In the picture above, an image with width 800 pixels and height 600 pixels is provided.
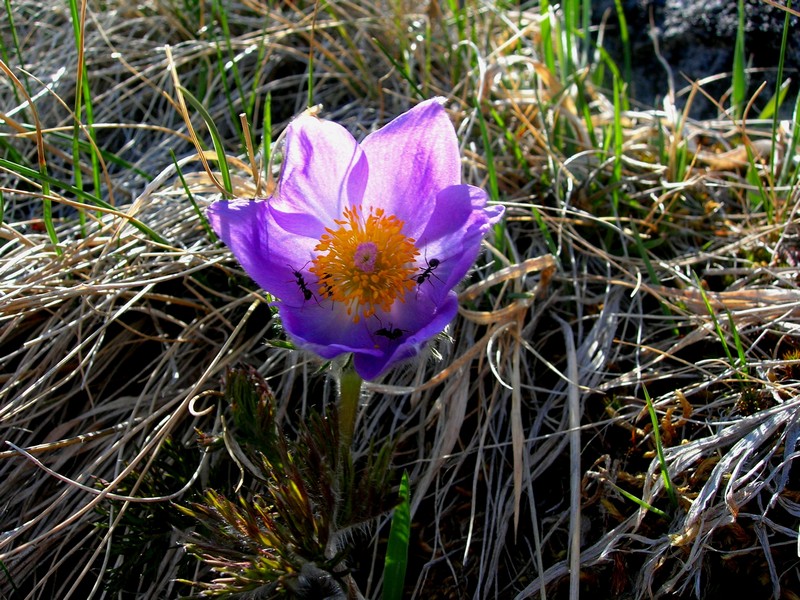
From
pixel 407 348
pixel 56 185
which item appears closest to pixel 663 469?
pixel 407 348

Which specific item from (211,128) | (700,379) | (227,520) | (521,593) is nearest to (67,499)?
(227,520)

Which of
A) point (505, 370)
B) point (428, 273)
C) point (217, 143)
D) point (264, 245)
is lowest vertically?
point (505, 370)

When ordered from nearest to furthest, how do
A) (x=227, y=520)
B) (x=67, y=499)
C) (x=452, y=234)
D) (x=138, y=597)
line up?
1. (x=227, y=520)
2. (x=452, y=234)
3. (x=138, y=597)
4. (x=67, y=499)

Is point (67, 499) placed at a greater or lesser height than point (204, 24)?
lesser

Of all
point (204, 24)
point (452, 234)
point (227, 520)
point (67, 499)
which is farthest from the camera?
point (204, 24)

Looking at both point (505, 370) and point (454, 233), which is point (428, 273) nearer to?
point (454, 233)

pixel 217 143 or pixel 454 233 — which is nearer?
pixel 454 233

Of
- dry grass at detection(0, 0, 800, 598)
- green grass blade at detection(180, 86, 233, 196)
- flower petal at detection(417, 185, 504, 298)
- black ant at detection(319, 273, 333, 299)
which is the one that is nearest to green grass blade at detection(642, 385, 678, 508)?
dry grass at detection(0, 0, 800, 598)

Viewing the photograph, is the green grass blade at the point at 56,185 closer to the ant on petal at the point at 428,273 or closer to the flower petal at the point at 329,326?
the flower petal at the point at 329,326

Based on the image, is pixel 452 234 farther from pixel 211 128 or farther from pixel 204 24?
pixel 204 24
